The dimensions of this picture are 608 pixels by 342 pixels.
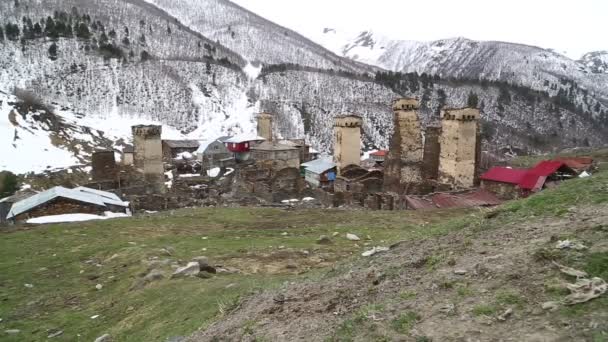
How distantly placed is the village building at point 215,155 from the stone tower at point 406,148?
87.3ft

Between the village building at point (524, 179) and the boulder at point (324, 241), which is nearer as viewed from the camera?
the boulder at point (324, 241)

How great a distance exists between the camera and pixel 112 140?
69.2 metres

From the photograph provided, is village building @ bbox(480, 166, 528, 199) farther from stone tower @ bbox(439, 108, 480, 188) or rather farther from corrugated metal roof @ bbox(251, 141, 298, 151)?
corrugated metal roof @ bbox(251, 141, 298, 151)

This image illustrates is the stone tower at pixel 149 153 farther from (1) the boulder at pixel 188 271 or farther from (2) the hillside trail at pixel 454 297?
(2) the hillside trail at pixel 454 297

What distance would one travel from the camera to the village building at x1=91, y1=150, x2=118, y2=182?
36.2m

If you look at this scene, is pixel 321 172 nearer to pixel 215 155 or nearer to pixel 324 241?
pixel 215 155

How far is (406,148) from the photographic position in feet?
107

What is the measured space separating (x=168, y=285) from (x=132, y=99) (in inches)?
3483

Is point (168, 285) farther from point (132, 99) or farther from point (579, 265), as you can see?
point (132, 99)

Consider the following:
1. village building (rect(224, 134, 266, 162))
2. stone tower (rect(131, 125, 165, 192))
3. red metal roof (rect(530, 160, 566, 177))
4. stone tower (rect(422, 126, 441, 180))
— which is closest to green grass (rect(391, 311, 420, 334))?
stone tower (rect(422, 126, 441, 180))

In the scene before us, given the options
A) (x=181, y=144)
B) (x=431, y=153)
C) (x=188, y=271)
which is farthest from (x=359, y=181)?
(x=181, y=144)

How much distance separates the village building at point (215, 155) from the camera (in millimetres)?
54344

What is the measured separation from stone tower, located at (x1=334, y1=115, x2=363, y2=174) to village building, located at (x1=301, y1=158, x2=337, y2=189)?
2.49 m

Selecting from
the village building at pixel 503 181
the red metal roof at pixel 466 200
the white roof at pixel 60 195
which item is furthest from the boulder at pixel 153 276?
the village building at pixel 503 181
